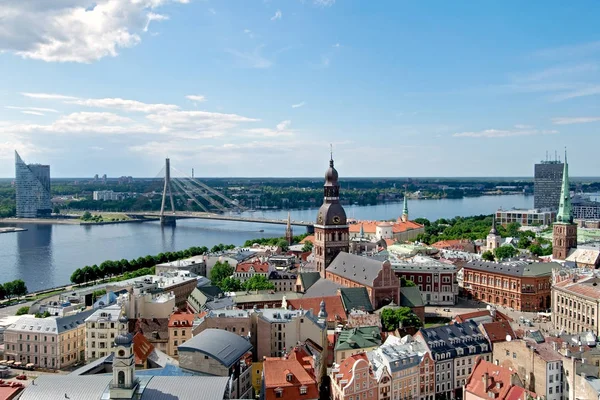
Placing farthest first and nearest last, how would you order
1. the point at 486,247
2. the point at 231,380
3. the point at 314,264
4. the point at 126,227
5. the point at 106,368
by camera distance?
the point at 126,227, the point at 486,247, the point at 314,264, the point at 106,368, the point at 231,380

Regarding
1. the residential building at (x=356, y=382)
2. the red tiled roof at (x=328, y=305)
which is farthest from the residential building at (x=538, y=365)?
the red tiled roof at (x=328, y=305)

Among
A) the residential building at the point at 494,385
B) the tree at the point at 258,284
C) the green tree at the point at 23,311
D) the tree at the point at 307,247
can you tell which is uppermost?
the tree at the point at 307,247

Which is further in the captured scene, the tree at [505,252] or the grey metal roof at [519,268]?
the tree at [505,252]

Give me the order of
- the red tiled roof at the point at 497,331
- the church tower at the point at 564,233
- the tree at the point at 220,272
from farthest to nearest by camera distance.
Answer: the church tower at the point at 564,233 < the tree at the point at 220,272 < the red tiled roof at the point at 497,331

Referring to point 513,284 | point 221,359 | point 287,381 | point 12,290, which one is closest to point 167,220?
point 12,290

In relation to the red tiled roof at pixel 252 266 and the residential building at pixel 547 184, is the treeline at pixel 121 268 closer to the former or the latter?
the red tiled roof at pixel 252 266

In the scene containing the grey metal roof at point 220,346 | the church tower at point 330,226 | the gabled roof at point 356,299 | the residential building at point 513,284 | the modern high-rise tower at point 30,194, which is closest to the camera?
the grey metal roof at point 220,346

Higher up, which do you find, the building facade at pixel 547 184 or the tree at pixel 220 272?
the building facade at pixel 547 184

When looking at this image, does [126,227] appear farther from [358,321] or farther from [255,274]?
[358,321]

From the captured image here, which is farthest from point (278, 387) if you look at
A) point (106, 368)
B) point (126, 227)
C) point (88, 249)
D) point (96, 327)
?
point (126, 227)
